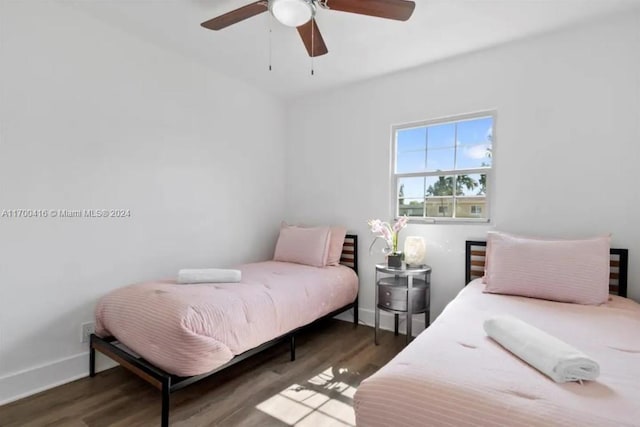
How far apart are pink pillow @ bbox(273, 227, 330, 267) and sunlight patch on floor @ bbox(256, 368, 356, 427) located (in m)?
1.20

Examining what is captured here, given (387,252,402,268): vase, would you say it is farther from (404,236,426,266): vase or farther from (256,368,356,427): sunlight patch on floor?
(256,368,356,427): sunlight patch on floor

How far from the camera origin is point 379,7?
173 cm

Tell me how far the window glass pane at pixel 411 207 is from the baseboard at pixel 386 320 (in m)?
0.99

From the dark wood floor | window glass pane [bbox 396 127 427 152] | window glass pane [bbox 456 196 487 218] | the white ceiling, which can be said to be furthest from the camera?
window glass pane [bbox 396 127 427 152]

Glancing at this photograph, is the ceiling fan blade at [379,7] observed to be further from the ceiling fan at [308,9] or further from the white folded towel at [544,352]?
the white folded towel at [544,352]

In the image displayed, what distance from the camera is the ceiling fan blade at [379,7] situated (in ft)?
5.52

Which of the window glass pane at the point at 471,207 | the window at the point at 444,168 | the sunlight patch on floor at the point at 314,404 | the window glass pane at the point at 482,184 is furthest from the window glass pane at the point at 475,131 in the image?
the sunlight patch on floor at the point at 314,404

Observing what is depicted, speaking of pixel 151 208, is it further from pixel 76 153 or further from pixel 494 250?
pixel 494 250

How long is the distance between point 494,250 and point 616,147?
1117mm

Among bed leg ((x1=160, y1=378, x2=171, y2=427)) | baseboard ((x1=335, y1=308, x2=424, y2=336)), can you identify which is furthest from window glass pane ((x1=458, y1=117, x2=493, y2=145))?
bed leg ((x1=160, y1=378, x2=171, y2=427))

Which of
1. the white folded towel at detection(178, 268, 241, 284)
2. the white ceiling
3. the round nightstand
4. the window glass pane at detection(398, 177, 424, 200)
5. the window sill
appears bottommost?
the round nightstand

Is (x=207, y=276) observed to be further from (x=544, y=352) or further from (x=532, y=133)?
(x=532, y=133)

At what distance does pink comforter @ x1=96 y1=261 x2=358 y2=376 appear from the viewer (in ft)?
5.65

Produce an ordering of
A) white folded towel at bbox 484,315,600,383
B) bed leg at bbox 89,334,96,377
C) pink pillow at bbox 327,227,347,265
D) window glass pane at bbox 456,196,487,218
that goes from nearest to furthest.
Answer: white folded towel at bbox 484,315,600,383, bed leg at bbox 89,334,96,377, window glass pane at bbox 456,196,487,218, pink pillow at bbox 327,227,347,265
